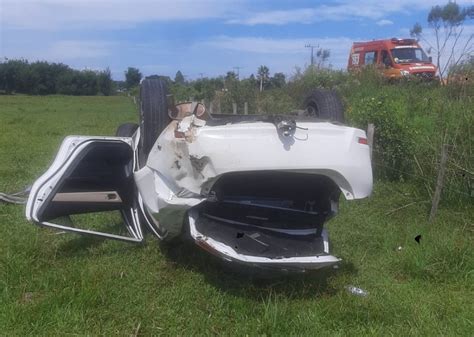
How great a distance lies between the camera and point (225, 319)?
372 centimetres

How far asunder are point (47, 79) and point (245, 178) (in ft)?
199

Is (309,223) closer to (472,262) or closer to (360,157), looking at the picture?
(360,157)

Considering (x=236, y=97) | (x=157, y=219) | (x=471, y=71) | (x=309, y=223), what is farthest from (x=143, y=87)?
(x=236, y=97)

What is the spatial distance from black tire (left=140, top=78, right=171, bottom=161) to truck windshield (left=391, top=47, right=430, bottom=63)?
1732 cm

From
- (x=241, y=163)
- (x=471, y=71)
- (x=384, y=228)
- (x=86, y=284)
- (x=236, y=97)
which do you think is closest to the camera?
(x=241, y=163)

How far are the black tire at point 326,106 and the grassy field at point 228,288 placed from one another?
1157 millimetres

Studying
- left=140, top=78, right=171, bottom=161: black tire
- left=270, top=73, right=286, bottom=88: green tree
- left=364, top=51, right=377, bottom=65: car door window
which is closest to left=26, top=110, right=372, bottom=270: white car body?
left=140, top=78, right=171, bottom=161: black tire

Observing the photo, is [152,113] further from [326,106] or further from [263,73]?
[263,73]

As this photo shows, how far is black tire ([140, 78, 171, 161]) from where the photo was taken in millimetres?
4469

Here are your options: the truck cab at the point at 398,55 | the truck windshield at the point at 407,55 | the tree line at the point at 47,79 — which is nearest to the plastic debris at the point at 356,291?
the truck cab at the point at 398,55

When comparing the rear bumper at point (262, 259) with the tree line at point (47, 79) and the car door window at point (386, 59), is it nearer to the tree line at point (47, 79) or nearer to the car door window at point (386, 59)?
the car door window at point (386, 59)

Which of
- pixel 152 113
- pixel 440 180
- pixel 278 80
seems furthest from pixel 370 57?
pixel 152 113

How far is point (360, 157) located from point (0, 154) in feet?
27.7

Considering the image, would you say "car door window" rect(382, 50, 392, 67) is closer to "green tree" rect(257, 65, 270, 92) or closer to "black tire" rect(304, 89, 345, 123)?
"green tree" rect(257, 65, 270, 92)
